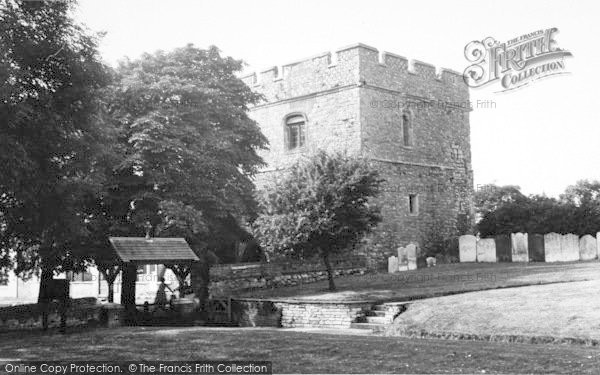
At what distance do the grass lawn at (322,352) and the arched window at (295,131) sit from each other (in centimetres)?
1769

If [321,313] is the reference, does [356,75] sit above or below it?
above

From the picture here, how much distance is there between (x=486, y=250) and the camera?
1113 inches

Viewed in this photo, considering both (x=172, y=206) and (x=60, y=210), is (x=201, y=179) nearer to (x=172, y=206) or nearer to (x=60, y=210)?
(x=172, y=206)

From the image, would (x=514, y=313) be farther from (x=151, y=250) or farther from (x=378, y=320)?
(x=151, y=250)

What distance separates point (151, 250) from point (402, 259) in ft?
45.6

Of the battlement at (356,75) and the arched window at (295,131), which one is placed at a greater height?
the battlement at (356,75)

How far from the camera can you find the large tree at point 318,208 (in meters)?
20.0

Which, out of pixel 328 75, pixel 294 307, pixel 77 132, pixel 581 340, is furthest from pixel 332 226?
pixel 328 75

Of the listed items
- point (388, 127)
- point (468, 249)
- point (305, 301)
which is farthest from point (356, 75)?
point (305, 301)

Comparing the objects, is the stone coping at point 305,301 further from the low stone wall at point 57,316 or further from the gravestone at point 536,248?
the gravestone at point 536,248

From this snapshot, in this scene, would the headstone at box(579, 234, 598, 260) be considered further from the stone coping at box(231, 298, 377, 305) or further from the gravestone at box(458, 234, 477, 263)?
the stone coping at box(231, 298, 377, 305)

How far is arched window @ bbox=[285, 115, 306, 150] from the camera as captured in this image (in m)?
31.4

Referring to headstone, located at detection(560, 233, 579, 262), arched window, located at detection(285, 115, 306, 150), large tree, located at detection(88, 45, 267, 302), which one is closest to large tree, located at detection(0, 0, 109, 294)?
large tree, located at detection(88, 45, 267, 302)

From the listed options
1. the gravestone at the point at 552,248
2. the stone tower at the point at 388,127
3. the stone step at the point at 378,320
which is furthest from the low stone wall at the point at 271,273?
the gravestone at the point at 552,248
